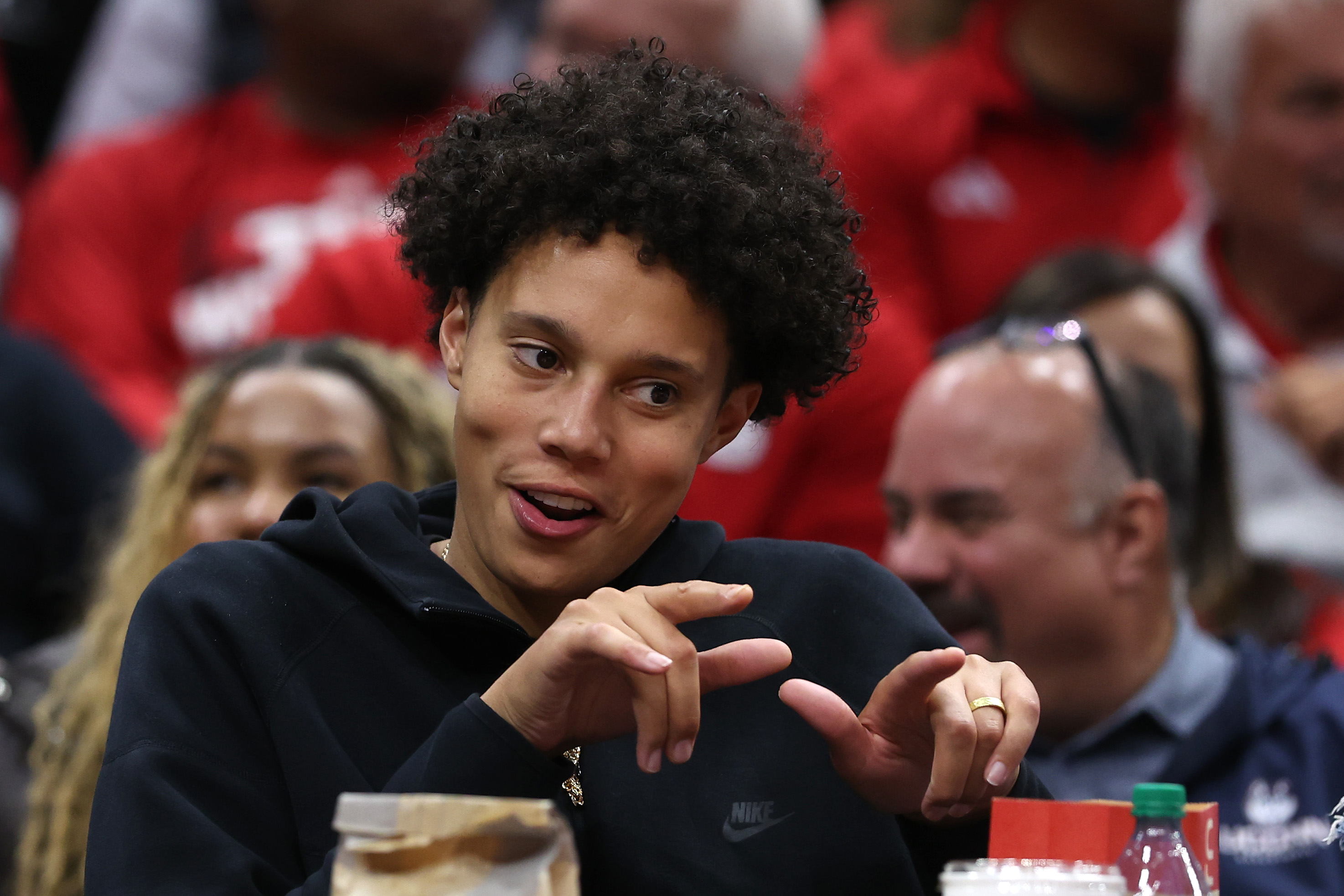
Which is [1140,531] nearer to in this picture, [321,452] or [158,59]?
[321,452]

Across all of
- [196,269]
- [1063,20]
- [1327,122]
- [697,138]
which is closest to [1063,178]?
[1063,20]

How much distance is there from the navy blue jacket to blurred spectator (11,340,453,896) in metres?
1.33

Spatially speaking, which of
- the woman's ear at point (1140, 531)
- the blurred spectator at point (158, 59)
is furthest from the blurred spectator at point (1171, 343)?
the blurred spectator at point (158, 59)

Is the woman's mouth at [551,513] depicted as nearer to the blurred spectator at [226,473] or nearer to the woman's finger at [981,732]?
the woman's finger at [981,732]

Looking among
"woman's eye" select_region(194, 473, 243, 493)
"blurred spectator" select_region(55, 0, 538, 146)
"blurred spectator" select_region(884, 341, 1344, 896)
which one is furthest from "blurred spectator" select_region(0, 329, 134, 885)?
"blurred spectator" select_region(884, 341, 1344, 896)

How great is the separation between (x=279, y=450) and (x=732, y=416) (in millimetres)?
1237

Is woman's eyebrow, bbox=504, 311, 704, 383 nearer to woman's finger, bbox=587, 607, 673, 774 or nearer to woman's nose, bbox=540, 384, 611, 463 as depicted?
woman's nose, bbox=540, 384, 611, 463

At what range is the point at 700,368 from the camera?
1.51 meters

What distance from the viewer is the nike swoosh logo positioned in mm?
1502

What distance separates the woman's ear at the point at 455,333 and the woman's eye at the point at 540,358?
0.13 meters

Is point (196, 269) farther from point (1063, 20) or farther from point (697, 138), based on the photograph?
point (697, 138)

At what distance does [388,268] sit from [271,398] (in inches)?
34.8

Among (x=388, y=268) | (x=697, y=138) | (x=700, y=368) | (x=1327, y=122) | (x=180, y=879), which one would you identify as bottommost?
(x=180, y=879)

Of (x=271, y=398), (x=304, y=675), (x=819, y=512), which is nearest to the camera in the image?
(x=304, y=675)
